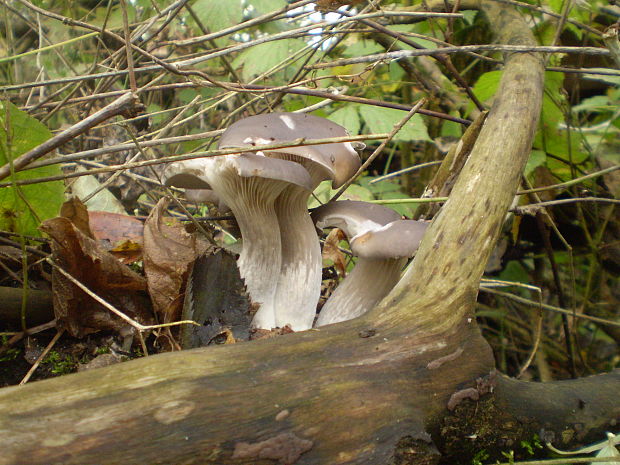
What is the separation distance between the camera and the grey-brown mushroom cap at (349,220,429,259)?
1.54 meters

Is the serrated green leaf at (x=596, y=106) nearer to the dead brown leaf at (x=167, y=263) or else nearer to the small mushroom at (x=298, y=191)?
the small mushroom at (x=298, y=191)

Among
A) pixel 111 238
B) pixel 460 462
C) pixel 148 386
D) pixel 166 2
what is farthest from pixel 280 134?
pixel 166 2

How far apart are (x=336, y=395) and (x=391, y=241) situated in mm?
643

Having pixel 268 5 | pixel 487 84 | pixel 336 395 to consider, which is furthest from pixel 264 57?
pixel 336 395

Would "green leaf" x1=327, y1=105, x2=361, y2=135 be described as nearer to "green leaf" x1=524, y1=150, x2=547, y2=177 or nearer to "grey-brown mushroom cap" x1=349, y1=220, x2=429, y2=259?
"green leaf" x1=524, y1=150, x2=547, y2=177

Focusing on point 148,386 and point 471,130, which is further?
point 471,130

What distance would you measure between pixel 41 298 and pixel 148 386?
30.6 inches

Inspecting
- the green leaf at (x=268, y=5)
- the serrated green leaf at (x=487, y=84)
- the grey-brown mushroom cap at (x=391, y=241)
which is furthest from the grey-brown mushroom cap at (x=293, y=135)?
the serrated green leaf at (x=487, y=84)

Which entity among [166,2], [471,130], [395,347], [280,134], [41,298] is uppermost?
[166,2]

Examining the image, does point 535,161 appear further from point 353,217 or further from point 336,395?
point 336,395

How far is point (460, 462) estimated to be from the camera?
4.02ft

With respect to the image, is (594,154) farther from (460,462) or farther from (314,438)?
(314,438)

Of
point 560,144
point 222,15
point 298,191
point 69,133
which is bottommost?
point 560,144

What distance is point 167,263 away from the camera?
1622mm
